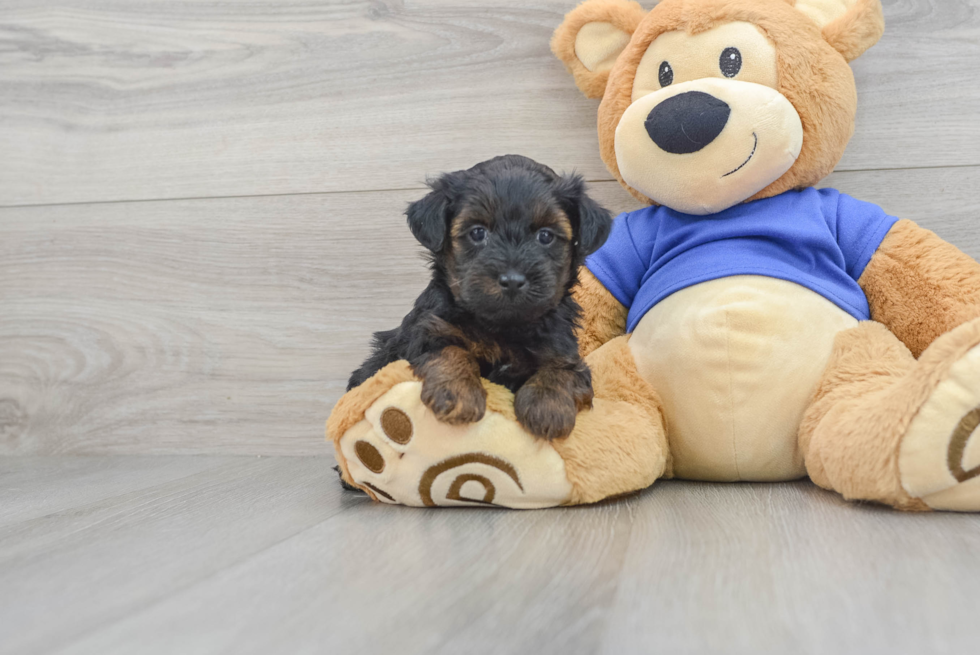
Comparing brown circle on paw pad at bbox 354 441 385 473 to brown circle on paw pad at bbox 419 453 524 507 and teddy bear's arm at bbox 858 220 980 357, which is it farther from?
teddy bear's arm at bbox 858 220 980 357

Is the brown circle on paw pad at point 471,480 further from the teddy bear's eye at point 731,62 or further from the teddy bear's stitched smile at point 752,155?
the teddy bear's eye at point 731,62

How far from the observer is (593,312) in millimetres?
1800

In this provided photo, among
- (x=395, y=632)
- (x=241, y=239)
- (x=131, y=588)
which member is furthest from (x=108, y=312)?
(x=395, y=632)

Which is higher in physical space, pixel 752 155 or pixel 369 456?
pixel 752 155

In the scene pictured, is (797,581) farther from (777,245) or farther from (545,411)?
(777,245)

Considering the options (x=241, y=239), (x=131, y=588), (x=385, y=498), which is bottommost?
(x=385, y=498)

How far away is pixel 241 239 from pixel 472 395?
125cm

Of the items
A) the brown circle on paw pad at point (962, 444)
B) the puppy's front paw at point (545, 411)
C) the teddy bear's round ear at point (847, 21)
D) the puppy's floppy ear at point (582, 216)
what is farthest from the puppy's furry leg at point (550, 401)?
the teddy bear's round ear at point (847, 21)

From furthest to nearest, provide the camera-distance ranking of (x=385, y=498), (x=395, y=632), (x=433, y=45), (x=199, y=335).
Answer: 1. (x=199, y=335)
2. (x=433, y=45)
3. (x=385, y=498)
4. (x=395, y=632)

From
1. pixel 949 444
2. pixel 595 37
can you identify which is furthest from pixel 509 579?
pixel 595 37

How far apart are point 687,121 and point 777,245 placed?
0.35m

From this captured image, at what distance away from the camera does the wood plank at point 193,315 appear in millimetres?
2221

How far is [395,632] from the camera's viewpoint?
0.84m

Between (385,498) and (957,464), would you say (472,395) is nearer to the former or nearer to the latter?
(385,498)
